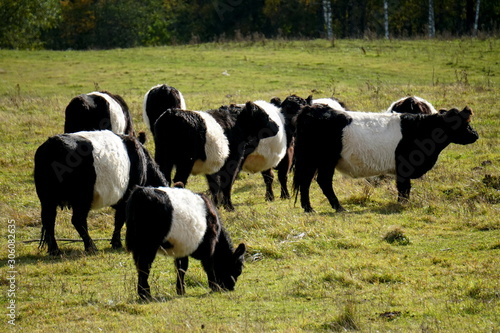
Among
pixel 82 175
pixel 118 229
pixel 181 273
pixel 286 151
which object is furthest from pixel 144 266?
pixel 286 151

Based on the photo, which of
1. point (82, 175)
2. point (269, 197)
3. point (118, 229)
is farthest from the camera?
point (269, 197)

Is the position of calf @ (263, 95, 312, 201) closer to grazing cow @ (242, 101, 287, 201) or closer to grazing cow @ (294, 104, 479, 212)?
grazing cow @ (242, 101, 287, 201)

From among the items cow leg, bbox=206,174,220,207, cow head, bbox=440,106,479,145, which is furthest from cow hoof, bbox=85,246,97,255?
cow head, bbox=440,106,479,145

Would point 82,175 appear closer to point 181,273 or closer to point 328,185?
point 181,273

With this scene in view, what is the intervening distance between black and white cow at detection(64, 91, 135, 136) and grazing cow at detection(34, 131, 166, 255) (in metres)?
4.97

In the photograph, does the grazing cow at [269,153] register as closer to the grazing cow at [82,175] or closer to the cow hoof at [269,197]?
the cow hoof at [269,197]

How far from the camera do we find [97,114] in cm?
1552

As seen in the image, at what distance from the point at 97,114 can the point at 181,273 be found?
8018 mm

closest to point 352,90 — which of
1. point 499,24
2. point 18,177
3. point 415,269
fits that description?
point 18,177

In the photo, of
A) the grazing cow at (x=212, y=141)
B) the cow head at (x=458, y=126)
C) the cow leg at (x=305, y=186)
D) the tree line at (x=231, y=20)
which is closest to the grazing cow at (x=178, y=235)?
the grazing cow at (x=212, y=141)

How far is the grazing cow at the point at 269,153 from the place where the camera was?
1411cm

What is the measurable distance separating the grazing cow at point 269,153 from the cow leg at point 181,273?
5863mm

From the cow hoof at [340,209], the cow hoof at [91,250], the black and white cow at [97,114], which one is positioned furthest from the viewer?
the black and white cow at [97,114]

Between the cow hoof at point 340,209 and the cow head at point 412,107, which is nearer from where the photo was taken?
the cow hoof at point 340,209
